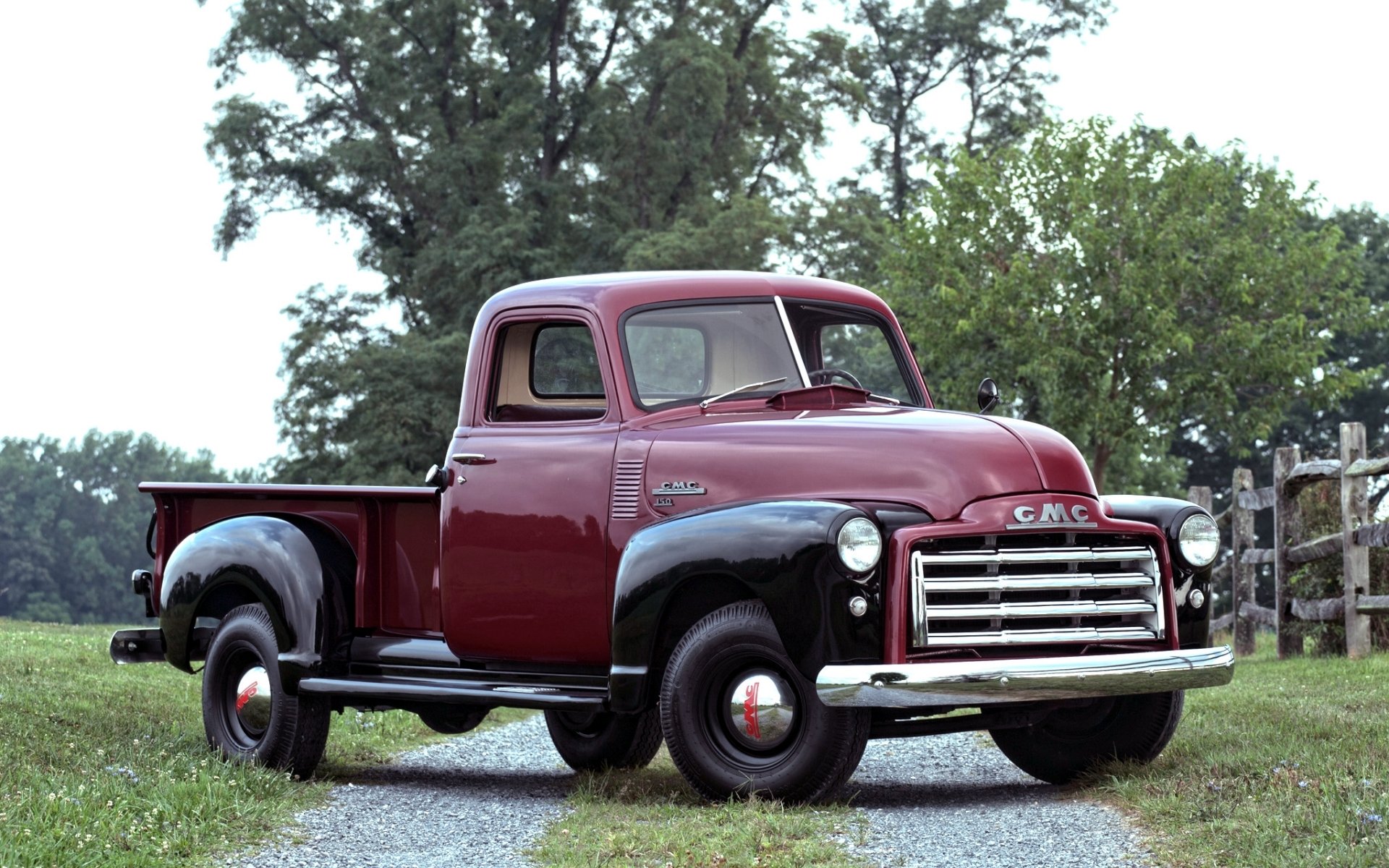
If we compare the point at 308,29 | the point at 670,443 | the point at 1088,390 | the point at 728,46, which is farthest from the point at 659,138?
the point at 670,443

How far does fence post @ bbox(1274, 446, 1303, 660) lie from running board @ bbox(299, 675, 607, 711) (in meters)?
9.48

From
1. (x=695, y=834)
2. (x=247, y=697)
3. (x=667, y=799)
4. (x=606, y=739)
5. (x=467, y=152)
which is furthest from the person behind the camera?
(x=467, y=152)

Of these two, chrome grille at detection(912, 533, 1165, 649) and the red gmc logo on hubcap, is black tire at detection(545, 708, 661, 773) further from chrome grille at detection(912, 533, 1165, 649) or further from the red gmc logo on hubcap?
chrome grille at detection(912, 533, 1165, 649)

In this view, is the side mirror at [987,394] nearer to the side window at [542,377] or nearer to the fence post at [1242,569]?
the side window at [542,377]

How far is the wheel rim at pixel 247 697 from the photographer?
891cm

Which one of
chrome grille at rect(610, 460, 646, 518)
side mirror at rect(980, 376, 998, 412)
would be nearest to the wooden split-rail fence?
side mirror at rect(980, 376, 998, 412)

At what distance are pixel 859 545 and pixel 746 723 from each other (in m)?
0.94

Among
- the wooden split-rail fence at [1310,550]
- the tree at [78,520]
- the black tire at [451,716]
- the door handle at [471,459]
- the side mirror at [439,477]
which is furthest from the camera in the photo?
the tree at [78,520]

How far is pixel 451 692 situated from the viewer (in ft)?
26.9

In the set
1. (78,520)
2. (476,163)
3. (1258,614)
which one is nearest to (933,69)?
(476,163)

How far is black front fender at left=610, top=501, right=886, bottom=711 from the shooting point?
261 inches

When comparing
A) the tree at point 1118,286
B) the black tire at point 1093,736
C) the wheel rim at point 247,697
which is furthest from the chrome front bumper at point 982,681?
the tree at point 1118,286

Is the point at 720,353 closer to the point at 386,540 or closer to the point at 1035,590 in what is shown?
the point at 1035,590

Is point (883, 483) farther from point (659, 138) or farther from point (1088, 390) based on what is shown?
point (659, 138)
